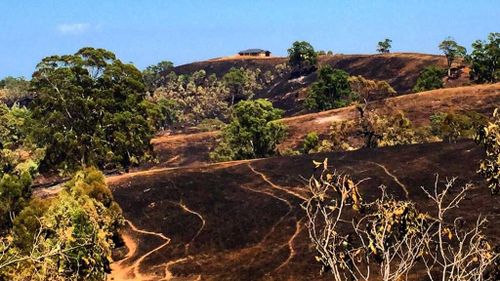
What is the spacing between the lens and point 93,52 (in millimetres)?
56188

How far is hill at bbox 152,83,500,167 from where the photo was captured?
8012 centimetres

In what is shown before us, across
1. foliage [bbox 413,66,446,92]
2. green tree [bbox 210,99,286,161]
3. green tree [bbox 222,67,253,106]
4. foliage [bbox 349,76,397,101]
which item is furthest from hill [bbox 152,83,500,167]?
green tree [bbox 222,67,253,106]

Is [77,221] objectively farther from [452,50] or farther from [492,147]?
[452,50]

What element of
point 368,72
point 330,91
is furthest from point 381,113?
point 368,72

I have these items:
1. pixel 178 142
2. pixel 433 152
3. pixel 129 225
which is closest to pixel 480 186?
pixel 433 152

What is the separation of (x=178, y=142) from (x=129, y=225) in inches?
2319

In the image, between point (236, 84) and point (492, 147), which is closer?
point (492, 147)

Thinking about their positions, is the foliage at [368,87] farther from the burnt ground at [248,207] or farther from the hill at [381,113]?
the burnt ground at [248,207]

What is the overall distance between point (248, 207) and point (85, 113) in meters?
24.9

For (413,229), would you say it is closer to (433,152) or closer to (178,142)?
(433,152)

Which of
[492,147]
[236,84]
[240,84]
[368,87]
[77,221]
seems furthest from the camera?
[236,84]

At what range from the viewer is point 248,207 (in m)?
38.3

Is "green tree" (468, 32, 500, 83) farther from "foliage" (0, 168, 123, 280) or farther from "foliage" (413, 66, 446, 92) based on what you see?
"foliage" (0, 168, 123, 280)

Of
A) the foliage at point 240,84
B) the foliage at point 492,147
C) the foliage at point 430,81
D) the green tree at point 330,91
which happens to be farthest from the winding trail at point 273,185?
the foliage at point 240,84
